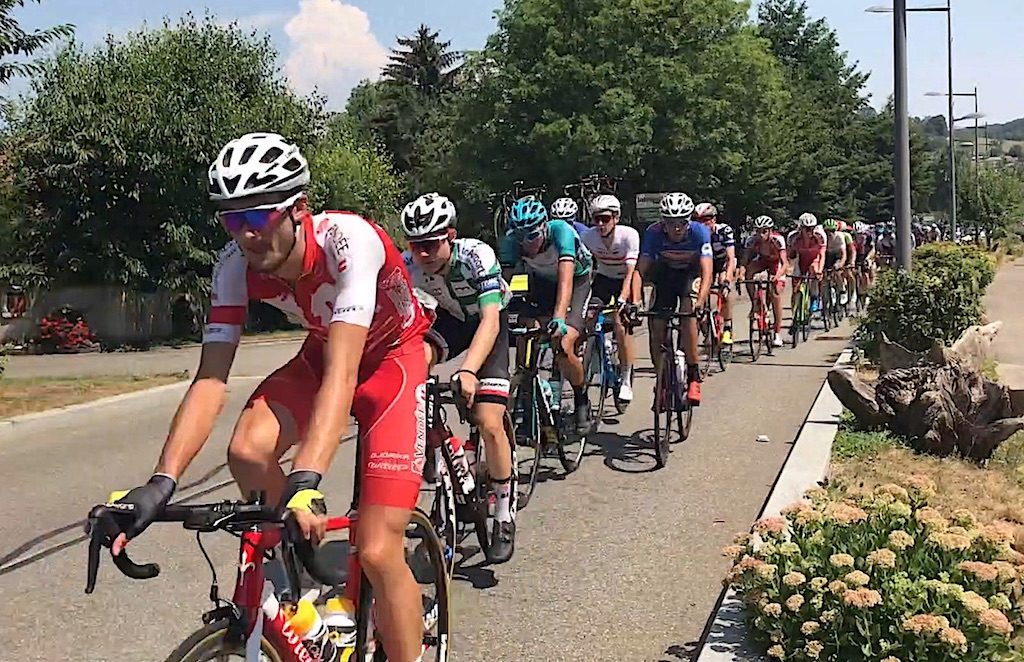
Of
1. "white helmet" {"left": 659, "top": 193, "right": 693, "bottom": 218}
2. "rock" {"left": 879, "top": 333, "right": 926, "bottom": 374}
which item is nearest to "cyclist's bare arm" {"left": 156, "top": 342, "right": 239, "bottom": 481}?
"white helmet" {"left": 659, "top": 193, "right": 693, "bottom": 218}

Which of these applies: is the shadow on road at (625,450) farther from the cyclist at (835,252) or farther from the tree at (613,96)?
the tree at (613,96)

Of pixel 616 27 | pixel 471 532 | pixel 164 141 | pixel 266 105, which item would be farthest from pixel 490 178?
pixel 471 532

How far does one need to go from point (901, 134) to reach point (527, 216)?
25.5 ft

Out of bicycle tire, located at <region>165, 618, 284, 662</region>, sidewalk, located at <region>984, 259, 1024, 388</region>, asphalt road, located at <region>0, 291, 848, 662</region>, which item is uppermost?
bicycle tire, located at <region>165, 618, 284, 662</region>

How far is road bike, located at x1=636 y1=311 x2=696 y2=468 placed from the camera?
28.2ft

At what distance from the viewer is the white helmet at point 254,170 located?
330 centimetres

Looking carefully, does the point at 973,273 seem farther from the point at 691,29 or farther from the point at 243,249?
the point at 691,29

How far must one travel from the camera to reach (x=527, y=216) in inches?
302

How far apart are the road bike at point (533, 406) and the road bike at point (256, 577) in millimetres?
3580

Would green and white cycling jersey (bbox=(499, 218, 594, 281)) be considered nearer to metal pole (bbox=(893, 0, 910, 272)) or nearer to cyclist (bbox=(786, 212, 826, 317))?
metal pole (bbox=(893, 0, 910, 272))

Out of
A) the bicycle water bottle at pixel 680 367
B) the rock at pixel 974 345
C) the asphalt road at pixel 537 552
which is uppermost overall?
the bicycle water bottle at pixel 680 367

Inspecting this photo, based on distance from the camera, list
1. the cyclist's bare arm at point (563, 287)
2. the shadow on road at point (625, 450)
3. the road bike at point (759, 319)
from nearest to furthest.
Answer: the cyclist's bare arm at point (563, 287) → the shadow on road at point (625, 450) → the road bike at point (759, 319)

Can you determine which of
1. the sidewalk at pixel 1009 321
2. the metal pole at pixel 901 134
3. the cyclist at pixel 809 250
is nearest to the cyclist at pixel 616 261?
the sidewalk at pixel 1009 321

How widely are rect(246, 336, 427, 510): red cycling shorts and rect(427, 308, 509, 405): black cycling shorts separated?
1633 mm
